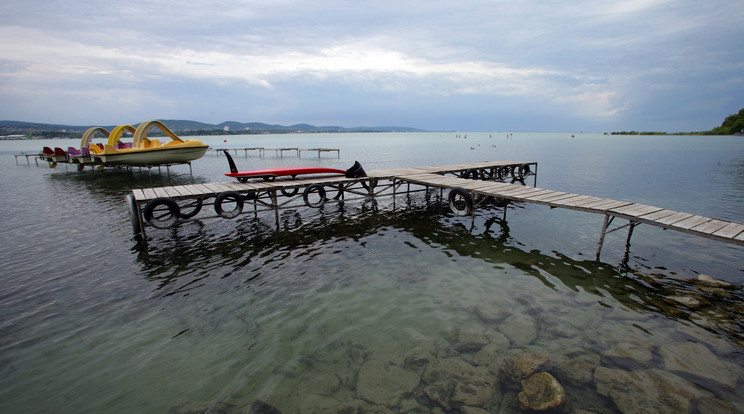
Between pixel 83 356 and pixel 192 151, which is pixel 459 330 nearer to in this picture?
pixel 83 356

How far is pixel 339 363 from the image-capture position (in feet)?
18.7

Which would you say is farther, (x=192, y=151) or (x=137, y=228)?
(x=192, y=151)

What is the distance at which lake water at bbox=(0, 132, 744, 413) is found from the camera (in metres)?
5.06

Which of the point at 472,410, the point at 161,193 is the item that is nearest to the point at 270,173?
the point at 161,193

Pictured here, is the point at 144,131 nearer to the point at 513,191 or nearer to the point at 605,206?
the point at 513,191

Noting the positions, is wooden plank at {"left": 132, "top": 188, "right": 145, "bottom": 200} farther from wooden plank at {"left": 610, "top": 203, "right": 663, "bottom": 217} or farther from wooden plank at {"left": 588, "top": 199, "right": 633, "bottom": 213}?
wooden plank at {"left": 610, "top": 203, "right": 663, "bottom": 217}

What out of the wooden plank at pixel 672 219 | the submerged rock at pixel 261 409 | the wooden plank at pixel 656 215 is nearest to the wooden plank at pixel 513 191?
the wooden plank at pixel 656 215

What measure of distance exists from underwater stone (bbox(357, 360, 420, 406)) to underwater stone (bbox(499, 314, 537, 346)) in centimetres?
220

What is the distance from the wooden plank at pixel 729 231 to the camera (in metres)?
7.63

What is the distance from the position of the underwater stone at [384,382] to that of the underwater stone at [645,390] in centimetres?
293

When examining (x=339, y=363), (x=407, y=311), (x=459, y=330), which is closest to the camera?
(x=339, y=363)

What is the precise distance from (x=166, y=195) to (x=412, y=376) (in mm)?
11101

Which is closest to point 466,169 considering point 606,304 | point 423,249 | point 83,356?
point 423,249

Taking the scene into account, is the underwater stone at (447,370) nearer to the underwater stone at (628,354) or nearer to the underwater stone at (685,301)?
the underwater stone at (628,354)
